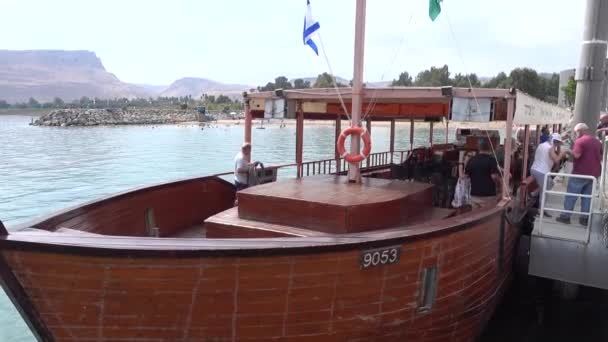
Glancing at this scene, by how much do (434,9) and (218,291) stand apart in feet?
15.8

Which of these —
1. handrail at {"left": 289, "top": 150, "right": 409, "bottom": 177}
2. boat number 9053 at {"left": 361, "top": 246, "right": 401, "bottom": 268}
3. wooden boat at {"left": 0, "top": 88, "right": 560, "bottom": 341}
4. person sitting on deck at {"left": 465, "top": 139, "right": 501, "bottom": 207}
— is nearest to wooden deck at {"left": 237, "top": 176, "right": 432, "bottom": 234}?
wooden boat at {"left": 0, "top": 88, "right": 560, "bottom": 341}

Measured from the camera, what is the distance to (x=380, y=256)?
4191 millimetres

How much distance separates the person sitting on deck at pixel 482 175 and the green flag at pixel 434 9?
196 centimetres

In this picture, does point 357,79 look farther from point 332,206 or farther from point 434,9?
point 332,206

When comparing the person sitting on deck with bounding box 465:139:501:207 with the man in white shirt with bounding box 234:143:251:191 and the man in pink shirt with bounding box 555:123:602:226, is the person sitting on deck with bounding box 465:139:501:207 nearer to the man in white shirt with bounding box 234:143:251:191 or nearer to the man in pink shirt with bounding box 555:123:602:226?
the man in pink shirt with bounding box 555:123:602:226

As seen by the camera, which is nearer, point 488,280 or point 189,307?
point 189,307

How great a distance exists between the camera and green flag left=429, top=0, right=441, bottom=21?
6691 millimetres

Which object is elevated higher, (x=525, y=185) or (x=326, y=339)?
(x=525, y=185)

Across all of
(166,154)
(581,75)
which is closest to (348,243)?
Answer: (581,75)

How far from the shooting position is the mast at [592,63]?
13039 mm

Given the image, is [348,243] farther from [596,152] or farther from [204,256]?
[596,152]

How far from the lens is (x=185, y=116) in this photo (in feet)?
462

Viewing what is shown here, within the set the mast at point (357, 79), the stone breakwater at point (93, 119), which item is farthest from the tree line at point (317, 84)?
the stone breakwater at point (93, 119)

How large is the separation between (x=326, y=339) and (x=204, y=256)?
4.31ft
